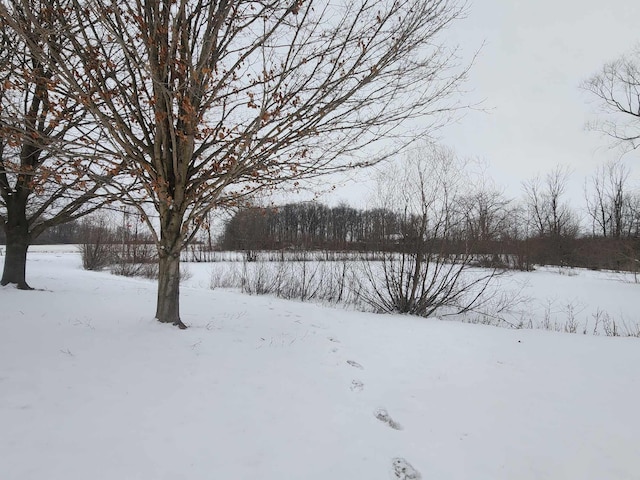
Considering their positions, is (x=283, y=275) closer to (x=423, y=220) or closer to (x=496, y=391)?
(x=423, y=220)

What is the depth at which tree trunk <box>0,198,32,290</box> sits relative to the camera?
19.9 ft

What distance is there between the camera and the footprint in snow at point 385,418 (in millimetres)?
2455

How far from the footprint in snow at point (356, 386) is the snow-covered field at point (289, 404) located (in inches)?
0.4

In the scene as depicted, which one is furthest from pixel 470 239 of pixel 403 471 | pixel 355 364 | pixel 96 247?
pixel 96 247

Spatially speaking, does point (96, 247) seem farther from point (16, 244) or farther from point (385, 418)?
point (385, 418)

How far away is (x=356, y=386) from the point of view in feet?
10.1

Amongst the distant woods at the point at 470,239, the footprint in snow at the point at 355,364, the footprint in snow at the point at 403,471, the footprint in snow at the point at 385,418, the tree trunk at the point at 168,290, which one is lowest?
the footprint in snow at the point at 403,471

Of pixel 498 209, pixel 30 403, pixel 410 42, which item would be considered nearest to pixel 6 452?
pixel 30 403

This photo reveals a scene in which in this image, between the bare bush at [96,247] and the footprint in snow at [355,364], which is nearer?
the footprint in snow at [355,364]

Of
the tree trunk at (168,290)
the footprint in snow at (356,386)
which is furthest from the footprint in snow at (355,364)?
the tree trunk at (168,290)

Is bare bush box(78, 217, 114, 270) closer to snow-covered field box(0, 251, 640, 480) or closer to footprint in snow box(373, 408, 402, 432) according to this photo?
snow-covered field box(0, 251, 640, 480)

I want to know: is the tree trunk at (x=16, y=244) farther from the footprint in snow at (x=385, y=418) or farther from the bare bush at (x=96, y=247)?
the bare bush at (x=96, y=247)

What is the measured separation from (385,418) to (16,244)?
7.59 metres

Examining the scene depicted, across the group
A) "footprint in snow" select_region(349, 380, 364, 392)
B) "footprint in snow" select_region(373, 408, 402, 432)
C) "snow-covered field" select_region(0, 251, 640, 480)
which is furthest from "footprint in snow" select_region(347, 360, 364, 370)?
"footprint in snow" select_region(373, 408, 402, 432)
